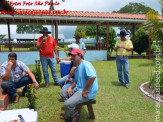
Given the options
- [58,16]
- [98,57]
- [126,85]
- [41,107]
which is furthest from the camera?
[98,57]

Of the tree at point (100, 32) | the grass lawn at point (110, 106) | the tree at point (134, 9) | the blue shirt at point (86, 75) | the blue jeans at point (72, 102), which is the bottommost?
the grass lawn at point (110, 106)

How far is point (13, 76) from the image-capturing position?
3.89 m

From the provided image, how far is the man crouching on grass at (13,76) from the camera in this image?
Result: 11.8 feet

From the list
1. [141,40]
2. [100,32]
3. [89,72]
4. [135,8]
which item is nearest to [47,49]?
[89,72]

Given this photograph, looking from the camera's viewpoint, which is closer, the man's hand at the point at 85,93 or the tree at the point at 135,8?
the man's hand at the point at 85,93

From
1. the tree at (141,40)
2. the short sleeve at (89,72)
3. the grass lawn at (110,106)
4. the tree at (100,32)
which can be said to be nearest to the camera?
the short sleeve at (89,72)

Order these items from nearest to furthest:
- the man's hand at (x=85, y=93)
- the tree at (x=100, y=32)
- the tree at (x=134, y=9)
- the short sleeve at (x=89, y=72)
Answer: the short sleeve at (x=89, y=72), the man's hand at (x=85, y=93), the tree at (x=100, y=32), the tree at (x=134, y=9)

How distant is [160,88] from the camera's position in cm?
443

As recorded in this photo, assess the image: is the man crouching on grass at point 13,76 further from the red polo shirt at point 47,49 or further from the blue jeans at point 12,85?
the red polo shirt at point 47,49

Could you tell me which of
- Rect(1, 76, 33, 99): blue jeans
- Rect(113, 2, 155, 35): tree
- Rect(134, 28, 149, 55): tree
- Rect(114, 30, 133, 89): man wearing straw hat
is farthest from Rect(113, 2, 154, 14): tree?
Rect(1, 76, 33, 99): blue jeans

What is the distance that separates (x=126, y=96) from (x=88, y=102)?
1869 mm

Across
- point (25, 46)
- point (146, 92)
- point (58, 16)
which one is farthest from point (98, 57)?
point (146, 92)

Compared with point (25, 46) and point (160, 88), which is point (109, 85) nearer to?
point (160, 88)

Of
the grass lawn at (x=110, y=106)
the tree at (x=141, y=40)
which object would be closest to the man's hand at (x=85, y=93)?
the grass lawn at (x=110, y=106)
